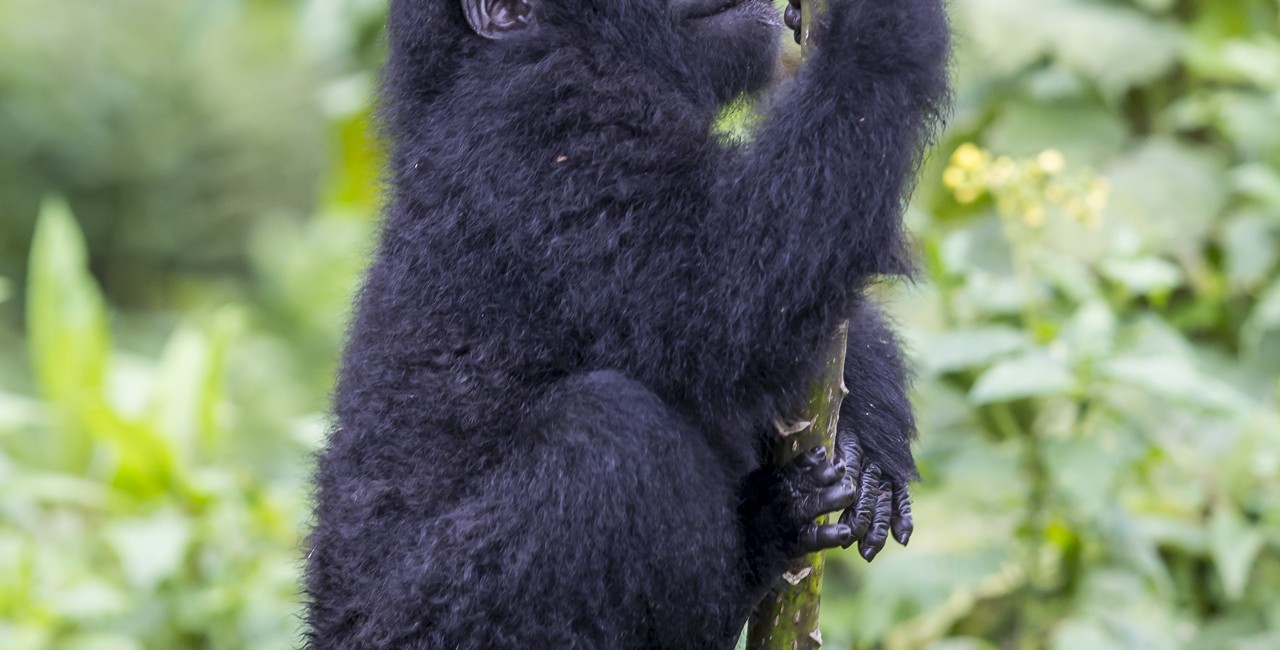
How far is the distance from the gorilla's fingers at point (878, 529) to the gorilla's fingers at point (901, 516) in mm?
26

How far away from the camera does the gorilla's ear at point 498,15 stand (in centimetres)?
308

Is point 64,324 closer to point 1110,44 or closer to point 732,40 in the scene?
point 732,40

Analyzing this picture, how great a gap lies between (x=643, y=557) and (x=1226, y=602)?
2930mm

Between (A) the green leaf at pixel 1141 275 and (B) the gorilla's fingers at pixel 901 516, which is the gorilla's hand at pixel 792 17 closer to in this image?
(B) the gorilla's fingers at pixel 901 516

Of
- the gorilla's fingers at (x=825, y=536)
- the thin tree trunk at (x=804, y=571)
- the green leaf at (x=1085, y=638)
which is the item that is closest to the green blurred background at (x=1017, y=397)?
the green leaf at (x=1085, y=638)

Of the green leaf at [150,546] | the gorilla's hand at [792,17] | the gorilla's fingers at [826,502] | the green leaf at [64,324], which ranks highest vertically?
the green leaf at [64,324]

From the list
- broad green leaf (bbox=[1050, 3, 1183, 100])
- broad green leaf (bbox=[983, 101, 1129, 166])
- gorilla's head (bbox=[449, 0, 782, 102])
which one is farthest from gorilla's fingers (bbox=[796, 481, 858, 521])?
broad green leaf (bbox=[1050, 3, 1183, 100])

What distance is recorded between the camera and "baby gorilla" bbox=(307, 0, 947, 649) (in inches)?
108

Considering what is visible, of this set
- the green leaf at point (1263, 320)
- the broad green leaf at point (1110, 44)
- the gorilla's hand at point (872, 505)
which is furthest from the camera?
the broad green leaf at point (1110, 44)

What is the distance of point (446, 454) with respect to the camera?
2.94 metres

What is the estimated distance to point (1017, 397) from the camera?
14.5ft

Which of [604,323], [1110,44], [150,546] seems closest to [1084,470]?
[604,323]

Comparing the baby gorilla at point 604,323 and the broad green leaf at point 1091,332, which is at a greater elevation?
the baby gorilla at point 604,323

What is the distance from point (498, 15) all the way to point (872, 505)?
1.42 m
